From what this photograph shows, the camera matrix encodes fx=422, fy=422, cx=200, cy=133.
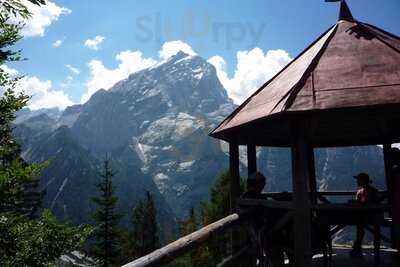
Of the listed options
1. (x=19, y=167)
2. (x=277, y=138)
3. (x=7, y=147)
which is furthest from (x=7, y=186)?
(x=277, y=138)

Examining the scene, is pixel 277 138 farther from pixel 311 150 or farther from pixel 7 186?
pixel 7 186

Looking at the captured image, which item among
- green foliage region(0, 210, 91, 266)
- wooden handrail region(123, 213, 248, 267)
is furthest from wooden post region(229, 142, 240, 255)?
green foliage region(0, 210, 91, 266)

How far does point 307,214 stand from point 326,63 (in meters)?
2.92

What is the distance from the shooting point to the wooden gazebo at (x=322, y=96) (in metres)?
6.58

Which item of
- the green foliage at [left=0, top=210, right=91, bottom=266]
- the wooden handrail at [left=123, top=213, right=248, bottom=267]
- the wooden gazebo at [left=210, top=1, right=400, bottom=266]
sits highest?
the wooden gazebo at [left=210, top=1, right=400, bottom=266]

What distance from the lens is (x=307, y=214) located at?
677 centimetres

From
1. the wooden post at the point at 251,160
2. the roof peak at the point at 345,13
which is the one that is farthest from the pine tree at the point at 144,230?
the roof peak at the point at 345,13

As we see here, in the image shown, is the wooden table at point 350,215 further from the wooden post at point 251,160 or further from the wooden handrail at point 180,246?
the wooden post at point 251,160

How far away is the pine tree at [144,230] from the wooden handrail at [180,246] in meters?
51.6

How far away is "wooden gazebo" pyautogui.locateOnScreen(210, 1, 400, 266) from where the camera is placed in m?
6.58

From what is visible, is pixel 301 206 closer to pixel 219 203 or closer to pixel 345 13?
pixel 345 13

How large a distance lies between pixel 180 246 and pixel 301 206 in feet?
8.35

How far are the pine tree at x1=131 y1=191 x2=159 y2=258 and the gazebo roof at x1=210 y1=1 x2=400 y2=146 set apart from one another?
50.0 m

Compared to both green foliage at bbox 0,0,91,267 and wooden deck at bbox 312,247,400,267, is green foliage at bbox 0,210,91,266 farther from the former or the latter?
wooden deck at bbox 312,247,400,267
